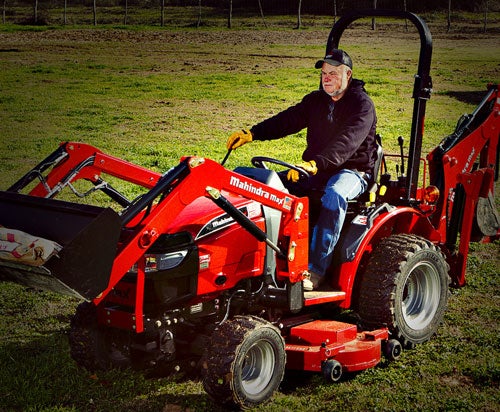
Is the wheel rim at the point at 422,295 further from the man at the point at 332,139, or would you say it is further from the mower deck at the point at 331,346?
the man at the point at 332,139

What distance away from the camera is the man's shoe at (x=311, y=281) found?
18.9 feet

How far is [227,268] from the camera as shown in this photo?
538 centimetres

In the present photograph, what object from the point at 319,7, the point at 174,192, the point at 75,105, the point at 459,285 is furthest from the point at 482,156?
the point at 319,7

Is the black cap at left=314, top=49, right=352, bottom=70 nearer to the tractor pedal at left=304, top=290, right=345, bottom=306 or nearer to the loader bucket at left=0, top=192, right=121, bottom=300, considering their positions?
the tractor pedal at left=304, top=290, right=345, bottom=306

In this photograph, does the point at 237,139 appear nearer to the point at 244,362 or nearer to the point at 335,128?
the point at 335,128

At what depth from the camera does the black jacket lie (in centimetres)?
603

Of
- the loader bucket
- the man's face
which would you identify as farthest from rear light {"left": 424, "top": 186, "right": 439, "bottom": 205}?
the loader bucket

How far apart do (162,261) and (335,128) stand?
2067 millimetres

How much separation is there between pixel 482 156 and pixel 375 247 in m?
2.44

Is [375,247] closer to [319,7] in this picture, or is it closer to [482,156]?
[482,156]

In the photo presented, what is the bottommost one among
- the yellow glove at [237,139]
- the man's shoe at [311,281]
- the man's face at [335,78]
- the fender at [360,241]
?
the man's shoe at [311,281]

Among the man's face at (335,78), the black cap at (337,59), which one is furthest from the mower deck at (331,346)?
the black cap at (337,59)

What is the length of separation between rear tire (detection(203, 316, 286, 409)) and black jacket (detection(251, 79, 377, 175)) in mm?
1389

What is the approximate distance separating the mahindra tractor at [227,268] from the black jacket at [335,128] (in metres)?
0.28
